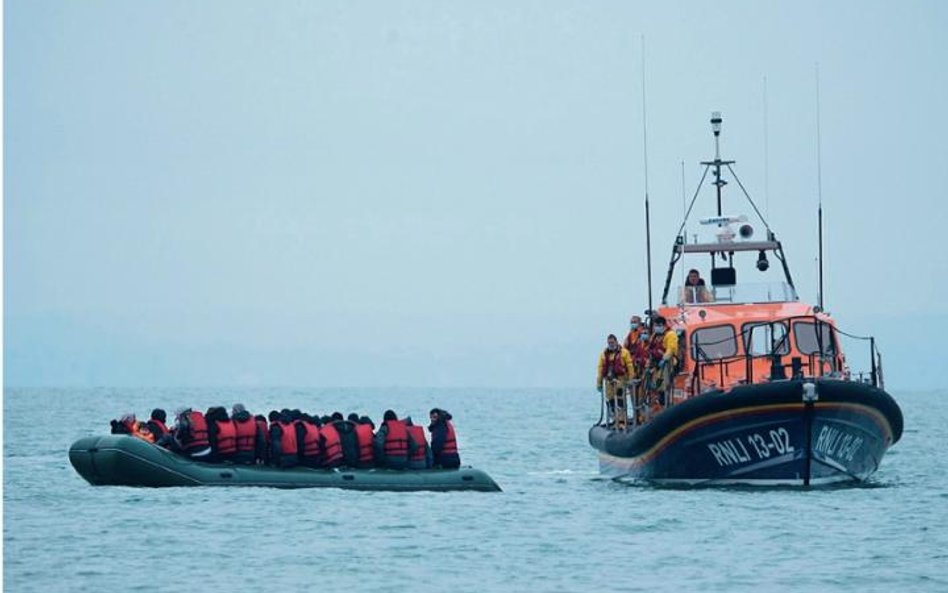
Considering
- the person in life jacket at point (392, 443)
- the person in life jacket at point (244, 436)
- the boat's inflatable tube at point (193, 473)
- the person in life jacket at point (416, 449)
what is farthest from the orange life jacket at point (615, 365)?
the person in life jacket at point (244, 436)

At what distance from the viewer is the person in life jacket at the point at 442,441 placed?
27.9 meters

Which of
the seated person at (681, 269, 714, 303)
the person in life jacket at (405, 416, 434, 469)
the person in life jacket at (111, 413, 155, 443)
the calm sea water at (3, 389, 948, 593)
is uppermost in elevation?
the seated person at (681, 269, 714, 303)

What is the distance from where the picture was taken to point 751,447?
87.4 feet

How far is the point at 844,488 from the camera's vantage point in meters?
28.1

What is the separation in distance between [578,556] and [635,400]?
7.79 meters

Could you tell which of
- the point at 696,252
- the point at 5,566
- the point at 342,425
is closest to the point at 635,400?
the point at 696,252

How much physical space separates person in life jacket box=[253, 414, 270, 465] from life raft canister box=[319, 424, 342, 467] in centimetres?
80

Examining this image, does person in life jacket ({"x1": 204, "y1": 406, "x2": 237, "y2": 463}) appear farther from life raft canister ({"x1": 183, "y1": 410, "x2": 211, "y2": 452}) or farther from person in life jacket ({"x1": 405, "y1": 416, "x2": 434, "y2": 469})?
person in life jacket ({"x1": 405, "y1": 416, "x2": 434, "y2": 469})

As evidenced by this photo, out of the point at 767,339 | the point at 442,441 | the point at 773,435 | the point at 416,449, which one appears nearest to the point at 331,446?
the point at 416,449

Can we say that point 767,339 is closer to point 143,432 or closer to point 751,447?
point 751,447

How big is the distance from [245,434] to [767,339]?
319 inches

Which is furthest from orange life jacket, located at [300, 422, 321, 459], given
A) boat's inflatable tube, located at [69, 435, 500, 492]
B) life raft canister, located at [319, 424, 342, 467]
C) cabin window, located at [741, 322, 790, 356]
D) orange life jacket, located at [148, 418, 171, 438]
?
cabin window, located at [741, 322, 790, 356]

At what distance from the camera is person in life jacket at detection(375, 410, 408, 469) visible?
27.7m

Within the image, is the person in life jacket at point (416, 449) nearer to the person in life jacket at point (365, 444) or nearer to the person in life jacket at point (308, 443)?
the person in life jacket at point (365, 444)
